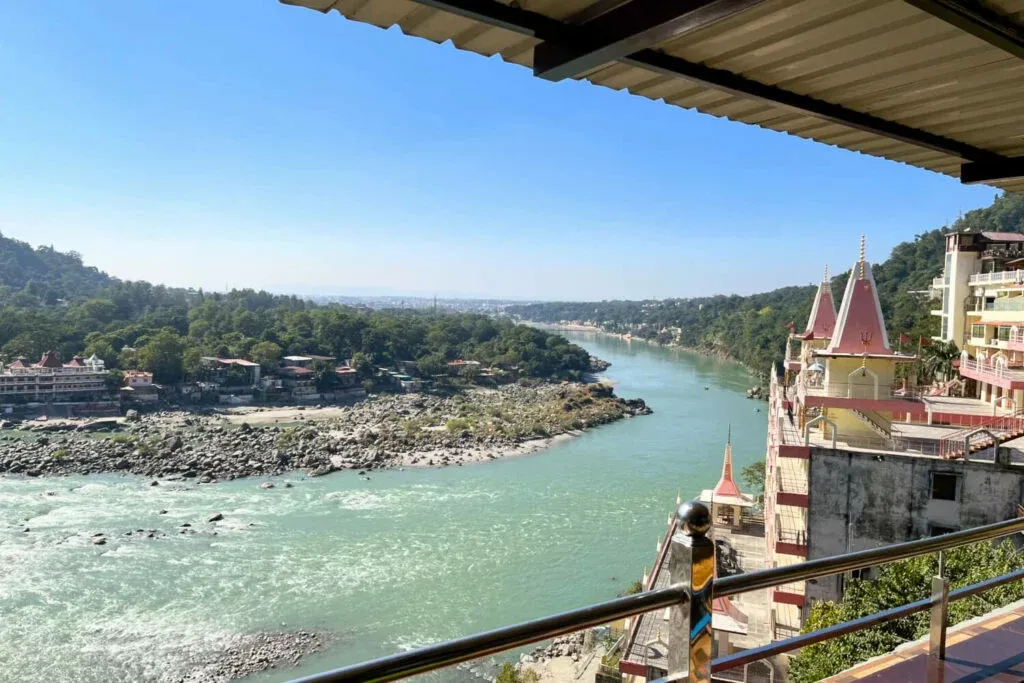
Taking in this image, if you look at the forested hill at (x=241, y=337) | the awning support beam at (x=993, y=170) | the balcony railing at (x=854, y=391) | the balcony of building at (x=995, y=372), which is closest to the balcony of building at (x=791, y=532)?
the balcony railing at (x=854, y=391)

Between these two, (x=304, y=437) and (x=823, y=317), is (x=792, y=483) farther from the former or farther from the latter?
(x=304, y=437)

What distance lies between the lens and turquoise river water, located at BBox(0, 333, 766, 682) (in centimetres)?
1048

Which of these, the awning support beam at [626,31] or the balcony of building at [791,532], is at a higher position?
the awning support beam at [626,31]

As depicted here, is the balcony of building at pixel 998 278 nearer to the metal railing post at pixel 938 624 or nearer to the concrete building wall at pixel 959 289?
the concrete building wall at pixel 959 289

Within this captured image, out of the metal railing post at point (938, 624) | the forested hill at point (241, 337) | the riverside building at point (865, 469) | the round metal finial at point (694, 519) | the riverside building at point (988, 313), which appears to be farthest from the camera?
the forested hill at point (241, 337)

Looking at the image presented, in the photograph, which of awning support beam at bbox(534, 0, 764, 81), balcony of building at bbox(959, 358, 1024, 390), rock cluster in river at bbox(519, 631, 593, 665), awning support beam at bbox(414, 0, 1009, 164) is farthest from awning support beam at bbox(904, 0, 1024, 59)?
balcony of building at bbox(959, 358, 1024, 390)

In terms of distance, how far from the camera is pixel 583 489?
18.9 m

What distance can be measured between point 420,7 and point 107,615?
497 inches

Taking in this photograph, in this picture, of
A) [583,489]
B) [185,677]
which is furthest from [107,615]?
[583,489]

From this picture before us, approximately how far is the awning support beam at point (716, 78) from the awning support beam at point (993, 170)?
2cm

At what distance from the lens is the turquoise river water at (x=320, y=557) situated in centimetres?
1048

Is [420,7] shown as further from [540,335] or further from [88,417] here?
[540,335]

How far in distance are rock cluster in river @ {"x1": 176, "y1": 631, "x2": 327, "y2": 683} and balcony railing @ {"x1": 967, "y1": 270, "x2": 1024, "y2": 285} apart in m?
15.0

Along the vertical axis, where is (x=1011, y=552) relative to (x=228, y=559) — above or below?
above
